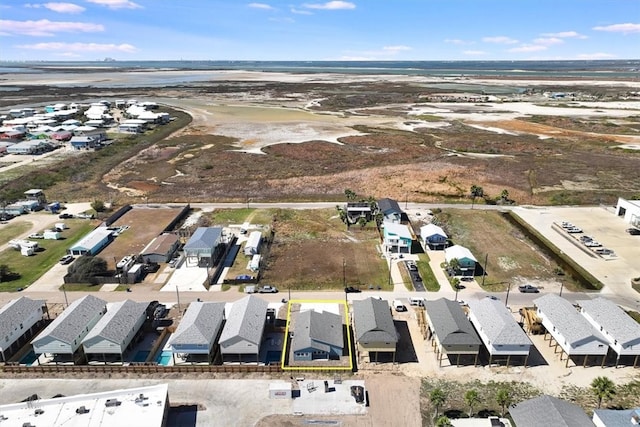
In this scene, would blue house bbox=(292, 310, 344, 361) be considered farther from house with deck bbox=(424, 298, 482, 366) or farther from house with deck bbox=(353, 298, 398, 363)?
house with deck bbox=(424, 298, 482, 366)

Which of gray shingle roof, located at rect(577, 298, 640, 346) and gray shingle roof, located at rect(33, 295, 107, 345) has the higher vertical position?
gray shingle roof, located at rect(577, 298, 640, 346)

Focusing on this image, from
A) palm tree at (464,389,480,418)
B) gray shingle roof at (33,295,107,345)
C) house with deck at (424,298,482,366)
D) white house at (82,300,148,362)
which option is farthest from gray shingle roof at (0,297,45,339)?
palm tree at (464,389,480,418)

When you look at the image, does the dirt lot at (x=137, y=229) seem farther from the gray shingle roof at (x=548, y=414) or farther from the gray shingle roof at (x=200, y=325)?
the gray shingle roof at (x=548, y=414)

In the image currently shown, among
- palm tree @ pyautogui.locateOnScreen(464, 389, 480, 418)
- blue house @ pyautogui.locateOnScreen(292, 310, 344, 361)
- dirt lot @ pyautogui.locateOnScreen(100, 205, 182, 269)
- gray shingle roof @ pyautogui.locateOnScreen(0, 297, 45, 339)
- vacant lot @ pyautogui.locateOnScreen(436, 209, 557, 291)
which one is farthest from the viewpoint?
dirt lot @ pyautogui.locateOnScreen(100, 205, 182, 269)

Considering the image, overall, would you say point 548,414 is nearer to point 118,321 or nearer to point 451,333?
point 451,333

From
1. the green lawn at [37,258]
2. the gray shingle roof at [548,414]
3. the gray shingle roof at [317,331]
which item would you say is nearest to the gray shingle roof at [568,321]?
the gray shingle roof at [548,414]

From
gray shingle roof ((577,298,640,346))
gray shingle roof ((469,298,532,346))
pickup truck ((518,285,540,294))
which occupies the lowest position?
pickup truck ((518,285,540,294))

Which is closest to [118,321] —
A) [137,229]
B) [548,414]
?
[137,229]
